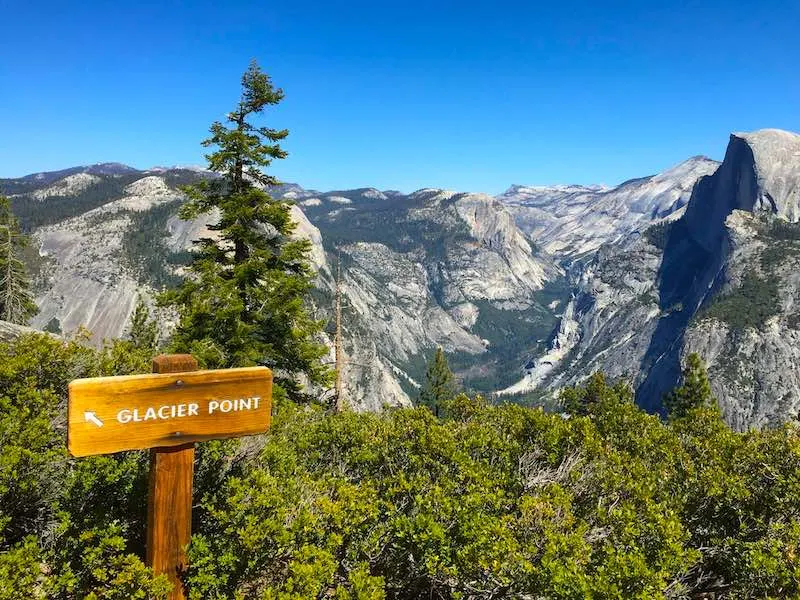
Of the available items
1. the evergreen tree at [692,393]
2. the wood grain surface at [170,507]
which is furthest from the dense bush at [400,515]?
the evergreen tree at [692,393]

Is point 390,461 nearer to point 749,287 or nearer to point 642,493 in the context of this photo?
point 642,493

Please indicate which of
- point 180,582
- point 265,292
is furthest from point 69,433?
point 265,292

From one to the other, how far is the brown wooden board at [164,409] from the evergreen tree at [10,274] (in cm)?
4606

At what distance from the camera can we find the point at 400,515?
7.32 meters

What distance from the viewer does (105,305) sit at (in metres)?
151

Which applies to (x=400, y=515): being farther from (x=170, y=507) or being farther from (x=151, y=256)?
(x=151, y=256)

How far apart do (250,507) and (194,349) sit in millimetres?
11213

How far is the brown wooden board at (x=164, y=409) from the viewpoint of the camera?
5.00 meters

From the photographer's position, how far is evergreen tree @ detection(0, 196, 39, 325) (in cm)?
4219

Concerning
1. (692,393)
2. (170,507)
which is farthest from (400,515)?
(692,393)

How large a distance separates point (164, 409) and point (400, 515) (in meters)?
3.69

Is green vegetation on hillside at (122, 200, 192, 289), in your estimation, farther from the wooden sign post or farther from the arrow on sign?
the arrow on sign

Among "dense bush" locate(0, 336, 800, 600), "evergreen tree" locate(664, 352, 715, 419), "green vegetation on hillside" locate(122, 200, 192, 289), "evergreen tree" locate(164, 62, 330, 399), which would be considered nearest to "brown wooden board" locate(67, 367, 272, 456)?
"dense bush" locate(0, 336, 800, 600)

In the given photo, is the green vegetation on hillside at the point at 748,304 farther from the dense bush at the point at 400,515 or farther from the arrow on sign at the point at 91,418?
the arrow on sign at the point at 91,418
